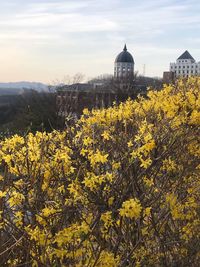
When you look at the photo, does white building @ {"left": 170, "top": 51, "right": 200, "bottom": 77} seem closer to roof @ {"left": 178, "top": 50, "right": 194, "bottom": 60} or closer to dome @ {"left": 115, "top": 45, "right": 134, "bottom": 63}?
roof @ {"left": 178, "top": 50, "right": 194, "bottom": 60}

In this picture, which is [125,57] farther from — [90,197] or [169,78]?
[90,197]

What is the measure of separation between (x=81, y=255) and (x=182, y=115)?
250 centimetres

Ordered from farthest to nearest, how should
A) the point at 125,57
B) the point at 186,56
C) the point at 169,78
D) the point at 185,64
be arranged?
1. the point at 186,56
2. the point at 185,64
3. the point at 125,57
4. the point at 169,78

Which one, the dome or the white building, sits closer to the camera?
the dome

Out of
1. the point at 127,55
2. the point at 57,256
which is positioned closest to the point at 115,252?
the point at 57,256

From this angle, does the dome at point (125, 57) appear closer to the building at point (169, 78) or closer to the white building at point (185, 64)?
the white building at point (185, 64)

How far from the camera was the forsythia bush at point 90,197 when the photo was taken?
4098 millimetres

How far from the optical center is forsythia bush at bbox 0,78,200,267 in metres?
4.10

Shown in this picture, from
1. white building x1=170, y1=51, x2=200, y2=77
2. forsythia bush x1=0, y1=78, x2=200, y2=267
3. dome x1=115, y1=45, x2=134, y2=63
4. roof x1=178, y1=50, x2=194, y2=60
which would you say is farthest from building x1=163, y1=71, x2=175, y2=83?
roof x1=178, y1=50, x2=194, y2=60

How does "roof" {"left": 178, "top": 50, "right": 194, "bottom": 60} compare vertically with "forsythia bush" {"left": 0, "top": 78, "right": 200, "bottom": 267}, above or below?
above

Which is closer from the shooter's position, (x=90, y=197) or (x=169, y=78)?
(x=90, y=197)

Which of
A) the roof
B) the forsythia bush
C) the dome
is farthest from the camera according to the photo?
the roof

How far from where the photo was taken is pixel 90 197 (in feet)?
13.9

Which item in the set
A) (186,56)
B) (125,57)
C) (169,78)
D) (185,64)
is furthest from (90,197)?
(186,56)
